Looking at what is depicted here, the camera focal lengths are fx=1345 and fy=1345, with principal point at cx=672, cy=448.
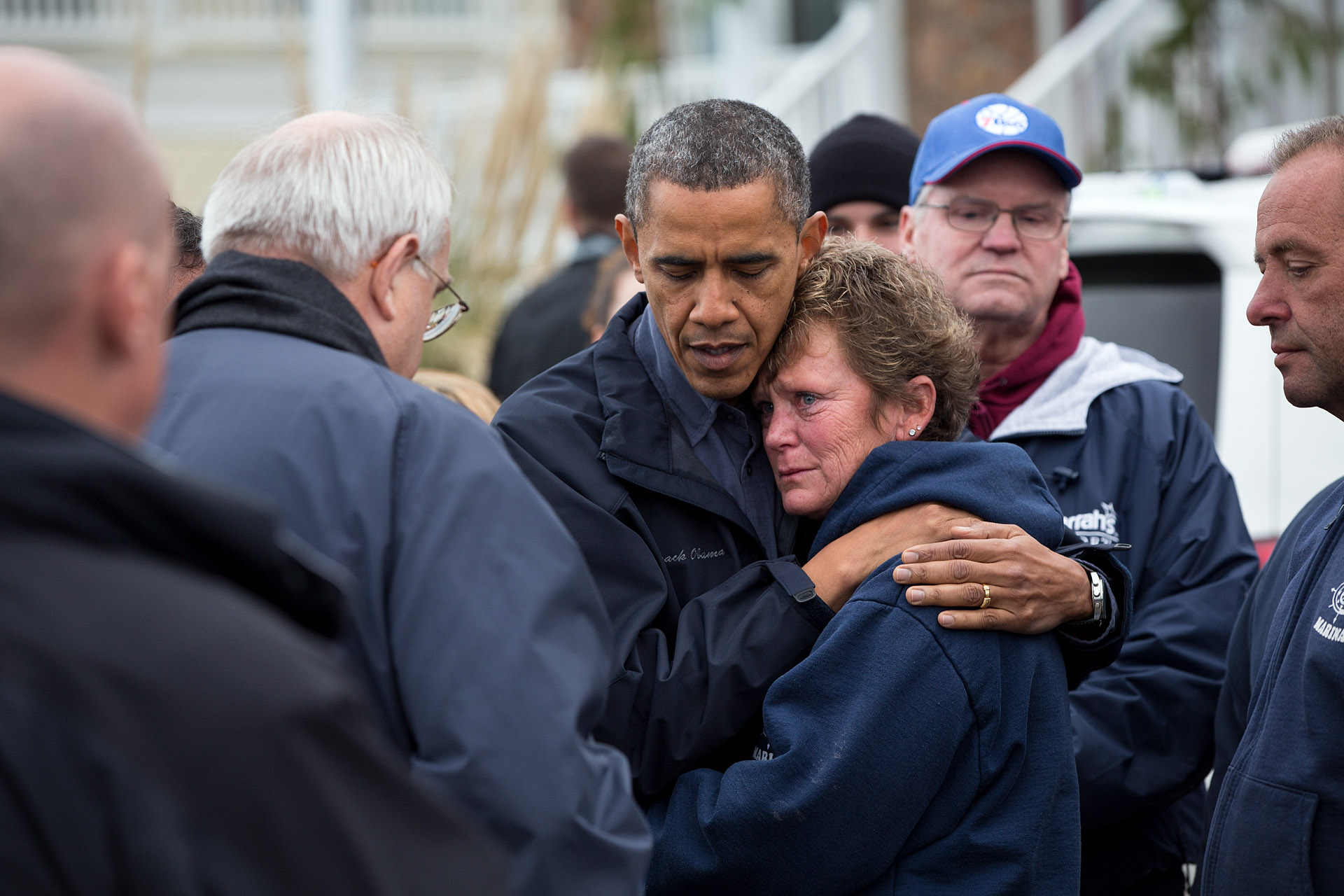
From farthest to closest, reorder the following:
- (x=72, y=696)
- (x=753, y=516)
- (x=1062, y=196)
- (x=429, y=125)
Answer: (x=429, y=125) < (x=1062, y=196) < (x=753, y=516) < (x=72, y=696)

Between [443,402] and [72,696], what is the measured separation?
0.83 m

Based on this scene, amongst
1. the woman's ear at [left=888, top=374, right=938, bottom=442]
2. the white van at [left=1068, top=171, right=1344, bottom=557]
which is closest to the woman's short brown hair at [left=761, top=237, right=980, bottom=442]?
the woman's ear at [left=888, top=374, right=938, bottom=442]

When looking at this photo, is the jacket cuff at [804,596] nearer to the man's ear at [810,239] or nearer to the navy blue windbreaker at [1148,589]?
Answer: the man's ear at [810,239]

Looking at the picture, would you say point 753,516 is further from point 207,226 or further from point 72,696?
point 72,696

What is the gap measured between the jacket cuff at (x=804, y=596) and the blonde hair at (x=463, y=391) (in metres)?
1.33

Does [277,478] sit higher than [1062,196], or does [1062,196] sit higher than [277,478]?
[1062,196]

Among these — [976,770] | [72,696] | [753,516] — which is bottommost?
[976,770]

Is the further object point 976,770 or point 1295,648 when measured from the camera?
point 1295,648

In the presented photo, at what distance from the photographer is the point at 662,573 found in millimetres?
2172

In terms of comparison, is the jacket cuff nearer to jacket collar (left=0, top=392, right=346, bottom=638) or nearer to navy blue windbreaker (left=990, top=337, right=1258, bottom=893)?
navy blue windbreaker (left=990, top=337, right=1258, bottom=893)

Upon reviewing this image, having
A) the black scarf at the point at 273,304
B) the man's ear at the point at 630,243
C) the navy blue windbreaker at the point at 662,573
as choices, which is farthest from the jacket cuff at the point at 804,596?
the black scarf at the point at 273,304

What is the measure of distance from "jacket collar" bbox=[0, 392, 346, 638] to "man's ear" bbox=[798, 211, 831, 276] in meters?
1.39

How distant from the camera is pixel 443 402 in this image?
177cm

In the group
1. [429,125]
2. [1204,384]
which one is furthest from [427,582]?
[429,125]
